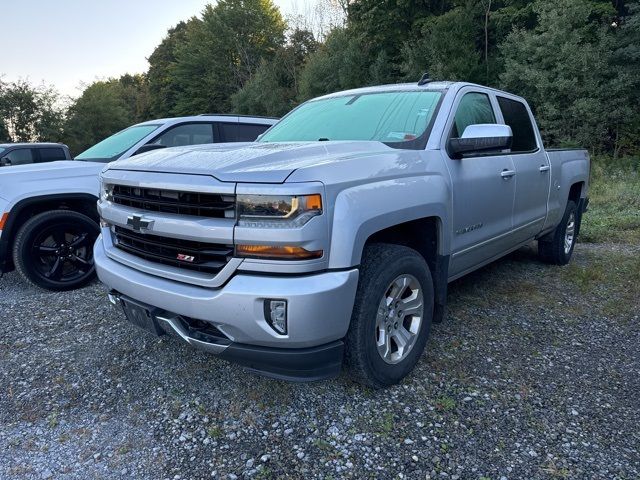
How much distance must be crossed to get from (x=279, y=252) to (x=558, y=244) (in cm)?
434

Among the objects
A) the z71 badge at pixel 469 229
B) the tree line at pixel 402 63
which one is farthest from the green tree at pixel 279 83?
the z71 badge at pixel 469 229

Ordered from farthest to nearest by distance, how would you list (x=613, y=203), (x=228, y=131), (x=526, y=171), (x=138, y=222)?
(x=613, y=203) < (x=228, y=131) < (x=526, y=171) < (x=138, y=222)

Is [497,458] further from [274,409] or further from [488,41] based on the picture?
[488,41]

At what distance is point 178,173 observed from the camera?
236 cm

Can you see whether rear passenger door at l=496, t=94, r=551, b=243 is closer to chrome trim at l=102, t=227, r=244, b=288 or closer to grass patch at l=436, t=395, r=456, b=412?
grass patch at l=436, t=395, r=456, b=412

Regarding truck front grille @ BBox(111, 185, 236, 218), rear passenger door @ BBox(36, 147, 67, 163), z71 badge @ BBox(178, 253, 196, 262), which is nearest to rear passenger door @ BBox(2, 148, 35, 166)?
rear passenger door @ BBox(36, 147, 67, 163)

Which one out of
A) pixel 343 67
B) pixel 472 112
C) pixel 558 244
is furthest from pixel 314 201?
pixel 343 67

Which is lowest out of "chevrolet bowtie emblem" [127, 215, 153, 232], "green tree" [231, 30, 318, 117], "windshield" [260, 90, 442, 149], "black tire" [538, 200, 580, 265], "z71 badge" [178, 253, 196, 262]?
"black tire" [538, 200, 580, 265]

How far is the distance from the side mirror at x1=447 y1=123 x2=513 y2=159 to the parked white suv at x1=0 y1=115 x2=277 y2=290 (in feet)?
8.44

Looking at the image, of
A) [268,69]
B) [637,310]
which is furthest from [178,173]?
[268,69]

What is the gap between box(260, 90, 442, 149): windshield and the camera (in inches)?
125

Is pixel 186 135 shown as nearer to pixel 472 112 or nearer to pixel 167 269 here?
pixel 472 112

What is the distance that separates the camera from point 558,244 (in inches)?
208

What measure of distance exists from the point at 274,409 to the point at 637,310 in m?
3.35
